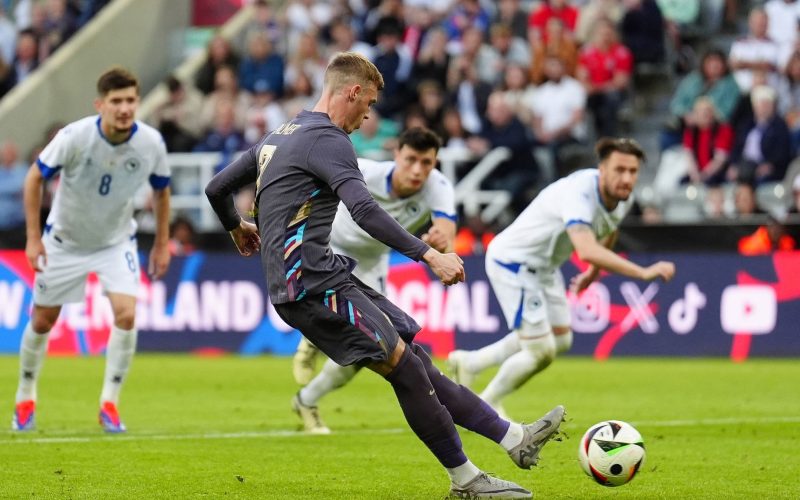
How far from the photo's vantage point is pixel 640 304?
18547 mm

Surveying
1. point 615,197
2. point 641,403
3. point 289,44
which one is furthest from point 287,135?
point 289,44

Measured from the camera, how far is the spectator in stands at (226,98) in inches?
942

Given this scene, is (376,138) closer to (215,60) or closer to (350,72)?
(215,60)

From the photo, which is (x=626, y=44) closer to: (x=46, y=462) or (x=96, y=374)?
(x=96, y=374)

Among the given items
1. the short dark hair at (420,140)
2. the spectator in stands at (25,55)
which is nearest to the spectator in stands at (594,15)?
the spectator in stands at (25,55)

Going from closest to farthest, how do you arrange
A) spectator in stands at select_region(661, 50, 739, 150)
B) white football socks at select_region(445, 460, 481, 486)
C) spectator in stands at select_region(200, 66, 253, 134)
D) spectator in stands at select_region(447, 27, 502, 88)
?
white football socks at select_region(445, 460, 481, 486) → spectator in stands at select_region(661, 50, 739, 150) → spectator in stands at select_region(447, 27, 502, 88) → spectator in stands at select_region(200, 66, 253, 134)

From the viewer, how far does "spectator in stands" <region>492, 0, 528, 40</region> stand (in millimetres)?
23641

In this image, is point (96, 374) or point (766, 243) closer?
point (96, 374)

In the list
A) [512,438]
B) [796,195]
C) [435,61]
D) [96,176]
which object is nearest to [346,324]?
[512,438]

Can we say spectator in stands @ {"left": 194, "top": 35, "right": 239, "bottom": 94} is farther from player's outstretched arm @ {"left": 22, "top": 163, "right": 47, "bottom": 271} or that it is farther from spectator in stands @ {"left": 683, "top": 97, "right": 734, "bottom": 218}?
player's outstretched arm @ {"left": 22, "top": 163, "right": 47, "bottom": 271}

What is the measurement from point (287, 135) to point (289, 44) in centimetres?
1812

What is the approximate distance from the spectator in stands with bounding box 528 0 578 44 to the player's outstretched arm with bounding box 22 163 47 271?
1329 cm

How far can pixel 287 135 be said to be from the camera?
25.1 feet

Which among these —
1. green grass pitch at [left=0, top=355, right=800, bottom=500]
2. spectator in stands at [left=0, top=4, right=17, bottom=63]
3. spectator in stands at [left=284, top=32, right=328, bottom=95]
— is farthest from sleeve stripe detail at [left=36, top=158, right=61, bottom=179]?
spectator in stands at [left=0, top=4, right=17, bottom=63]
